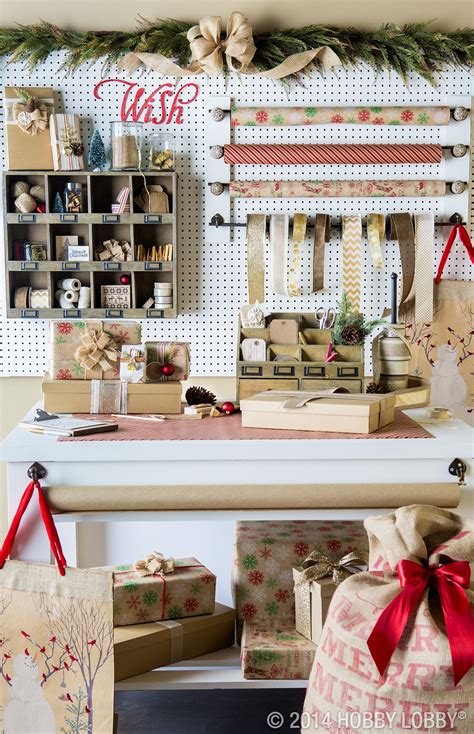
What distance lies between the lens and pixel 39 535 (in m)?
1.83

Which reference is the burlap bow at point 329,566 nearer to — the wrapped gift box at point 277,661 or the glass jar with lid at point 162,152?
the wrapped gift box at point 277,661

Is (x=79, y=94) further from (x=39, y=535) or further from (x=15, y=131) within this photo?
(x=39, y=535)

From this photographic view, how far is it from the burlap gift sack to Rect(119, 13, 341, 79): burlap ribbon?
1.91 metres

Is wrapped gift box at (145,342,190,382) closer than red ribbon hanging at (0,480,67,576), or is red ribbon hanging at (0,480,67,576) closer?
red ribbon hanging at (0,480,67,576)

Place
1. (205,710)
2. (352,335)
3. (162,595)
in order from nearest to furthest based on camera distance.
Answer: (162,595) → (352,335) → (205,710)

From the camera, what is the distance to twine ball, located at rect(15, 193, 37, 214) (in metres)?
3.05

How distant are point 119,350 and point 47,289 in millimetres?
1124

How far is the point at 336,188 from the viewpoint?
3104mm

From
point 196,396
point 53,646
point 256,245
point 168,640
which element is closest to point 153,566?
point 168,640

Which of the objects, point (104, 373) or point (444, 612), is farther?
point (104, 373)

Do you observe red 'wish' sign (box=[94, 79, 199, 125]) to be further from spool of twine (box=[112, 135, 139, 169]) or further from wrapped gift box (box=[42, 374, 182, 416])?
wrapped gift box (box=[42, 374, 182, 416])

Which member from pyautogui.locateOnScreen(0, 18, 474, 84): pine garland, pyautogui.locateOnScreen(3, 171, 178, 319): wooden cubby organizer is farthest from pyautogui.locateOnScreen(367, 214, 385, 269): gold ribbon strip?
pyautogui.locateOnScreen(3, 171, 178, 319): wooden cubby organizer

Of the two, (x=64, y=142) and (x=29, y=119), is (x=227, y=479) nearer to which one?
(x=64, y=142)

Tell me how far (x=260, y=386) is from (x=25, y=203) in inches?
53.6
